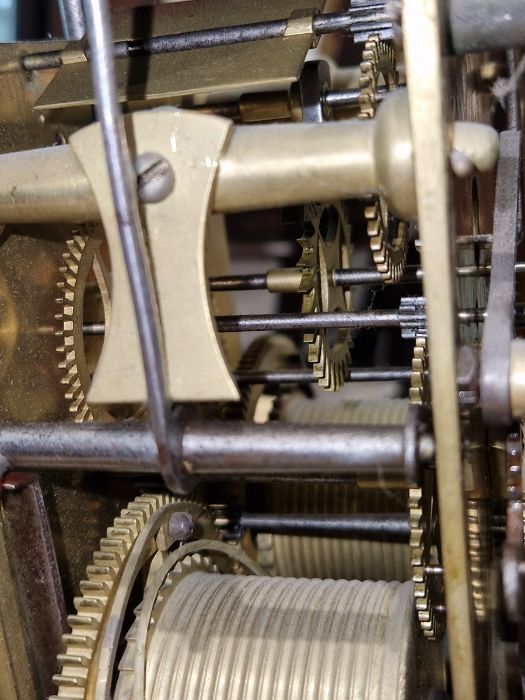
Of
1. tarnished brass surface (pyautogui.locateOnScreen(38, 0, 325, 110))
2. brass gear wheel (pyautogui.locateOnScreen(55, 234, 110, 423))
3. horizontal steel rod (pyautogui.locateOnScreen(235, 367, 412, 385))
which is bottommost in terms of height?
brass gear wheel (pyautogui.locateOnScreen(55, 234, 110, 423))

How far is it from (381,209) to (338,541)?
0.73m

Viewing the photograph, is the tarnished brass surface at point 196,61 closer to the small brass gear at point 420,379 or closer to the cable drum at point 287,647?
the small brass gear at point 420,379

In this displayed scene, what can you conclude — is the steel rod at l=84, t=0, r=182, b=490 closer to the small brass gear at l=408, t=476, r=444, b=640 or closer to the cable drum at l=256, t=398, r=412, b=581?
the small brass gear at l=408, t=476, r=444, b=640

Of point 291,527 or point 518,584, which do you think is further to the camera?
point 291,527

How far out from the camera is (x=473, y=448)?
779mm

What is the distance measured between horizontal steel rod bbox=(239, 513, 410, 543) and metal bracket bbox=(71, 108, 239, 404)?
695 millimetres

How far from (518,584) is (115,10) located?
875 millimetres

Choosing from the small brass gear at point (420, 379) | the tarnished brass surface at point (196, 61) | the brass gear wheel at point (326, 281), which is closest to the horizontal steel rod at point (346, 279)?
the brass gear wheel at point (326, 281)

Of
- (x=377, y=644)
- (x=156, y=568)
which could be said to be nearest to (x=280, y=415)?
(x=156, y=568)

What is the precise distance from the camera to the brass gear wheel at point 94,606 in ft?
2.92

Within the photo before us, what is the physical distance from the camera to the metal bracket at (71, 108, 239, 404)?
658mm

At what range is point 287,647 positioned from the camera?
929 mm

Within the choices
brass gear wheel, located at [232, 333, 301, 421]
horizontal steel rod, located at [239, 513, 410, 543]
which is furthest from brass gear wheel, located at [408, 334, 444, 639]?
brass gear wheel, located at [232, 333, 301, 421]

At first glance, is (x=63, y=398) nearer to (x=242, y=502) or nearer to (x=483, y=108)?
(x=242, y=502)
